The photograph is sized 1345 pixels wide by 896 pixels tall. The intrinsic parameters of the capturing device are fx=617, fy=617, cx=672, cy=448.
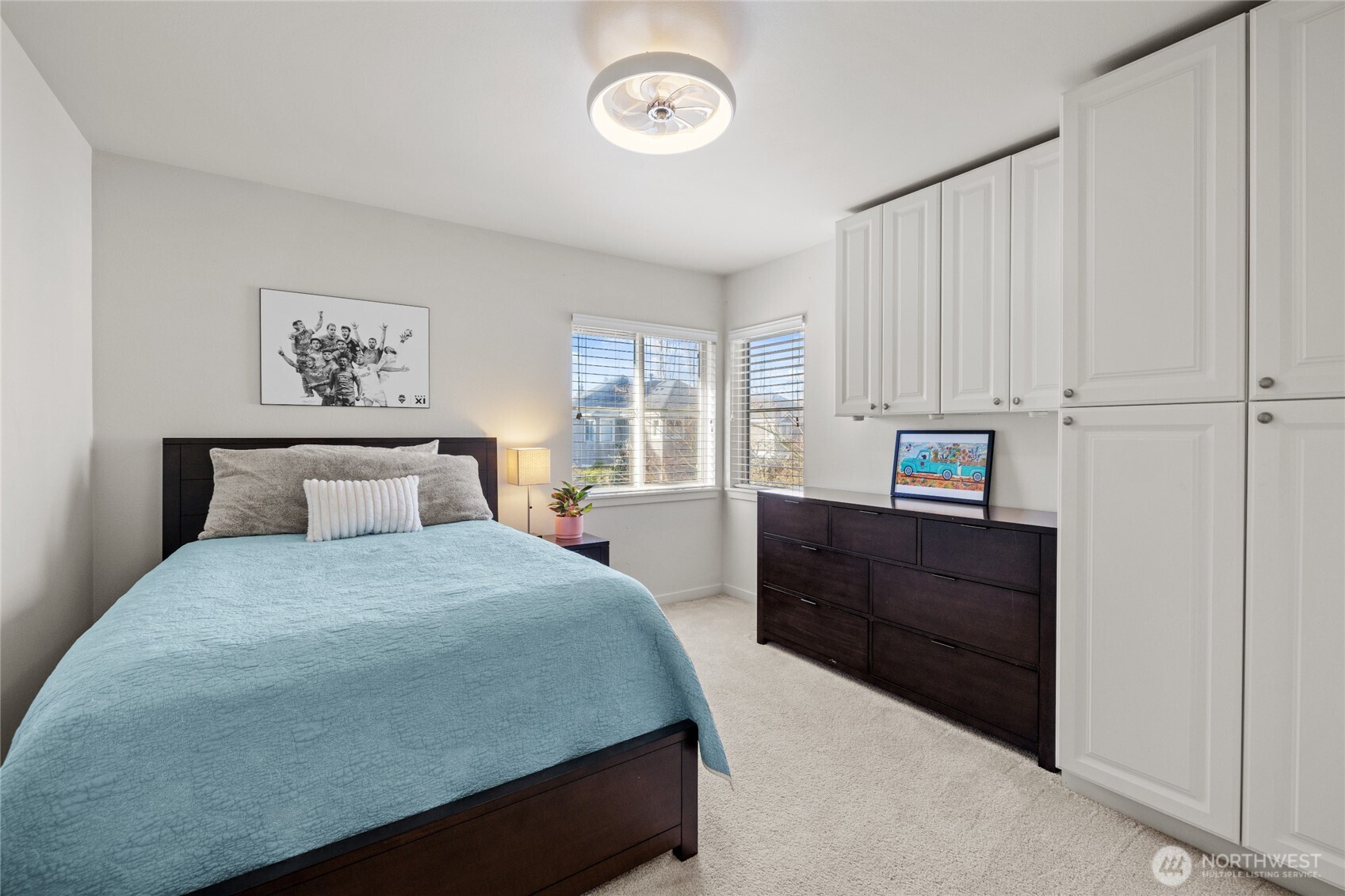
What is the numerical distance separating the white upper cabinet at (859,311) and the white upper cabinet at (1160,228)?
3.76 feet

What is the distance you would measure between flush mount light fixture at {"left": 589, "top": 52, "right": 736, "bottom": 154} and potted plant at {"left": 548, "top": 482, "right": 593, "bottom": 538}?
2.08 m

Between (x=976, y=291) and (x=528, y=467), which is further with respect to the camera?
(x=528, y=467)

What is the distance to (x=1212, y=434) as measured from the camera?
5.88ft

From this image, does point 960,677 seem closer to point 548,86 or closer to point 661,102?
point 661,102

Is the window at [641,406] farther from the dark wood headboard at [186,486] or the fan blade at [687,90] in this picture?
the fan blade at [687,90]

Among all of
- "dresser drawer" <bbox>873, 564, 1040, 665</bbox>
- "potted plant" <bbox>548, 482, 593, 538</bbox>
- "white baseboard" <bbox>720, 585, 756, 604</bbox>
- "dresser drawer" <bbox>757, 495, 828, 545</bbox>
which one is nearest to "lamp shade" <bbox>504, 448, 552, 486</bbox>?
"potted plant" <bbox>548, 482, 593, 538</bbox>

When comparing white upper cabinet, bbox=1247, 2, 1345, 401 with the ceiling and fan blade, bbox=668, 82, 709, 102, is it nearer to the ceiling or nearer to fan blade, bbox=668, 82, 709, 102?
the ceiling

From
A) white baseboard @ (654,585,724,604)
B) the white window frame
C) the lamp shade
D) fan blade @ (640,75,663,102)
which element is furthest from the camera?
the white window frame

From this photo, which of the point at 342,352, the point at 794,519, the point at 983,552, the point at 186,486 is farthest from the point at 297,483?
the point at 983,552

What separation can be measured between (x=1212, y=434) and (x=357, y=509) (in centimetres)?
306

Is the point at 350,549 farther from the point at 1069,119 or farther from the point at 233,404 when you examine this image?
the point at 1069,119

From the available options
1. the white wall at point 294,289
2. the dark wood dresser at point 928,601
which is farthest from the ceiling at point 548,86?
the dark wood dresser at point 928,601

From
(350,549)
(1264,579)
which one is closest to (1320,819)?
(1264,579)

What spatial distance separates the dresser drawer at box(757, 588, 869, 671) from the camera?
3064mm
